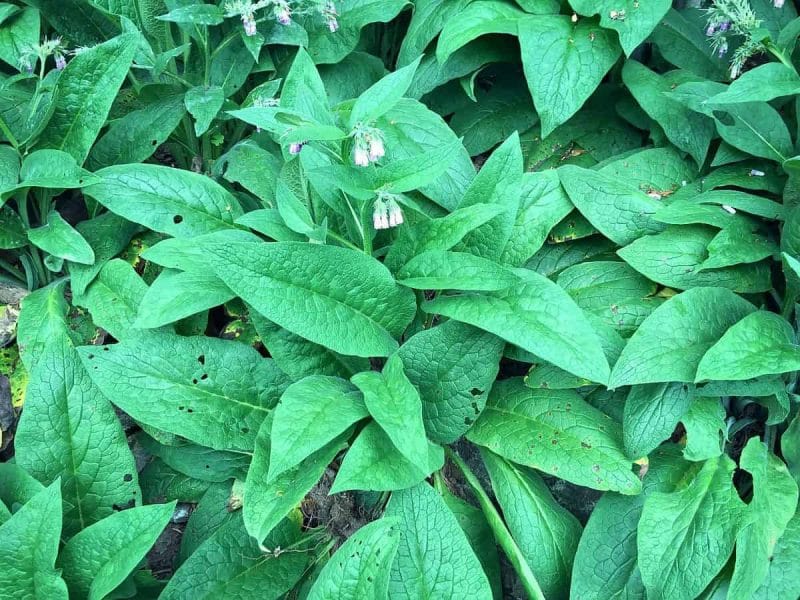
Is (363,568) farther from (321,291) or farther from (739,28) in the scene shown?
(739,28)

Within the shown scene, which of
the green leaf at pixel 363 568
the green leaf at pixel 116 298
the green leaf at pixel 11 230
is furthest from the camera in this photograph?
the green leaf at pixel 11 230

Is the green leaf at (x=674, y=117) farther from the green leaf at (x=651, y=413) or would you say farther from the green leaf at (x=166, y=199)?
the green leaf at (x=166, y=199)

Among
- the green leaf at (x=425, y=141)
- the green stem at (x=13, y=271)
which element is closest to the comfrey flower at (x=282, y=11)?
the green leaf at (x=425, y=141)

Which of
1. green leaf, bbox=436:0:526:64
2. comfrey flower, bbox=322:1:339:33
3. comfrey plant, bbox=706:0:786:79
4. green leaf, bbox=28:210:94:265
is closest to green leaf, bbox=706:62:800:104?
comfrey plant, bbox=706:0:786:79

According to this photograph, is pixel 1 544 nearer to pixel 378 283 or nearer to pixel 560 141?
pixel 378 283

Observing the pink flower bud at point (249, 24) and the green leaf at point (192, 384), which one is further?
the pink flower bud at point (249, 24)
